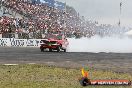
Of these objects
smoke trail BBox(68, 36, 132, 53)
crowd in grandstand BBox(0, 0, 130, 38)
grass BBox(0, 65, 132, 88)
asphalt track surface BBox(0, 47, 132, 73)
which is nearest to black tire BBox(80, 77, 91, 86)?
grass BBox(0, 65, 132, 88)

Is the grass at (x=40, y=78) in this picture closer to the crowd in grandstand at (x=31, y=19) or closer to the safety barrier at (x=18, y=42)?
the safety barrier at (x=18, y=42)

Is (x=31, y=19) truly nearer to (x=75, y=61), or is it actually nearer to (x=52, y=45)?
(x=52, y=45)

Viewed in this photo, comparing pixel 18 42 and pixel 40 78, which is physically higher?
pixel 18 42

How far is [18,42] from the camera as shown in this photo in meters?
48.5

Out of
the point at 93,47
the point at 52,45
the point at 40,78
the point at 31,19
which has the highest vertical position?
the point at 31,19

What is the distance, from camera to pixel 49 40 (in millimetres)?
33344

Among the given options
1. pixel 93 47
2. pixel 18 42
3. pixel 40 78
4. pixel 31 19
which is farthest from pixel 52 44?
pixel 31 19

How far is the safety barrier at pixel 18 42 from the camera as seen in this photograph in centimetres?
4694

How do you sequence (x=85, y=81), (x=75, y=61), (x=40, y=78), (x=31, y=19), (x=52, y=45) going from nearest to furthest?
1. (x=85, y=81)
2. (x=40, y=78)
3. (x=75, y=61)
4. (x=52, y=45)
5. (x=31, y=19)

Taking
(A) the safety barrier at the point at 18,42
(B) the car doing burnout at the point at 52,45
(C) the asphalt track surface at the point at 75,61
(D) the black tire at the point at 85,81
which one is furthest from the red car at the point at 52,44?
(D) the black tire at the point at 85,81

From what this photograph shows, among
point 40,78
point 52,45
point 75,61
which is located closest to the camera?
point 40,78

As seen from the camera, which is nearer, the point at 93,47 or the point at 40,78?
the point at 40,78

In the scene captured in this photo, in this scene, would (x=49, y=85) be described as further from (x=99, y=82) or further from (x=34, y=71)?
(x=34, y=71)

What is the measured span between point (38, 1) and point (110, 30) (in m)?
74.2
